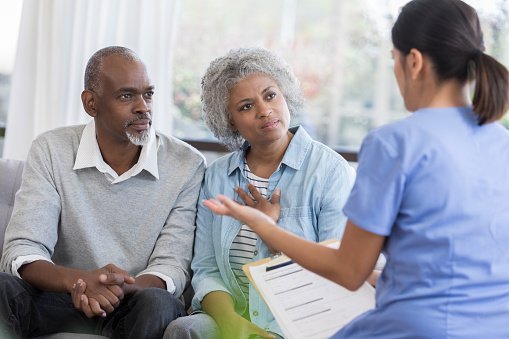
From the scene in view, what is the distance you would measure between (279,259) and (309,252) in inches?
20.3

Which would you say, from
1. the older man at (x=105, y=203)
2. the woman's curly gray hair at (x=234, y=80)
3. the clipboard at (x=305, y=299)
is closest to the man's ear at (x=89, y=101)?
the older man at (x=105, y=203)

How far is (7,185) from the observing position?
2.82m

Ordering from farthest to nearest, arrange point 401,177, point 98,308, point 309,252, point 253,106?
point 253,106 < point 98,308 < point 309,252 < point 401,177

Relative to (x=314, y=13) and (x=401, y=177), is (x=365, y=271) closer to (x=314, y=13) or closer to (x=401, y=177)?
(x=401, y=177)

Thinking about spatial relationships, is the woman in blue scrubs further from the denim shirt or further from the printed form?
the denim shirt

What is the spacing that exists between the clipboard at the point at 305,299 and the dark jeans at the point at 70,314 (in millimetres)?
363

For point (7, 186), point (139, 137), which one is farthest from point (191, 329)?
point (7, 186)

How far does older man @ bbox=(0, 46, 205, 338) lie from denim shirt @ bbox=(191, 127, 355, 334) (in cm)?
7

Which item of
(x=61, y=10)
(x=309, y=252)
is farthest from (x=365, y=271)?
(x=61, y=10)

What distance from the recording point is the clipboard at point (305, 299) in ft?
6.18

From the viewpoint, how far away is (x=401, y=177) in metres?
1.44

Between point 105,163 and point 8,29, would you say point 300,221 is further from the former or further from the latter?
point 8,29

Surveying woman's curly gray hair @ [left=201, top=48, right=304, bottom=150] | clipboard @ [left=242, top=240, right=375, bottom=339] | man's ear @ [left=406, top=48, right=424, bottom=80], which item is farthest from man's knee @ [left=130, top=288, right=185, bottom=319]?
man's ear @ [left=406, top=48, right=424, bottom=80]

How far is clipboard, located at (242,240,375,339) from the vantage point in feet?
6.18
